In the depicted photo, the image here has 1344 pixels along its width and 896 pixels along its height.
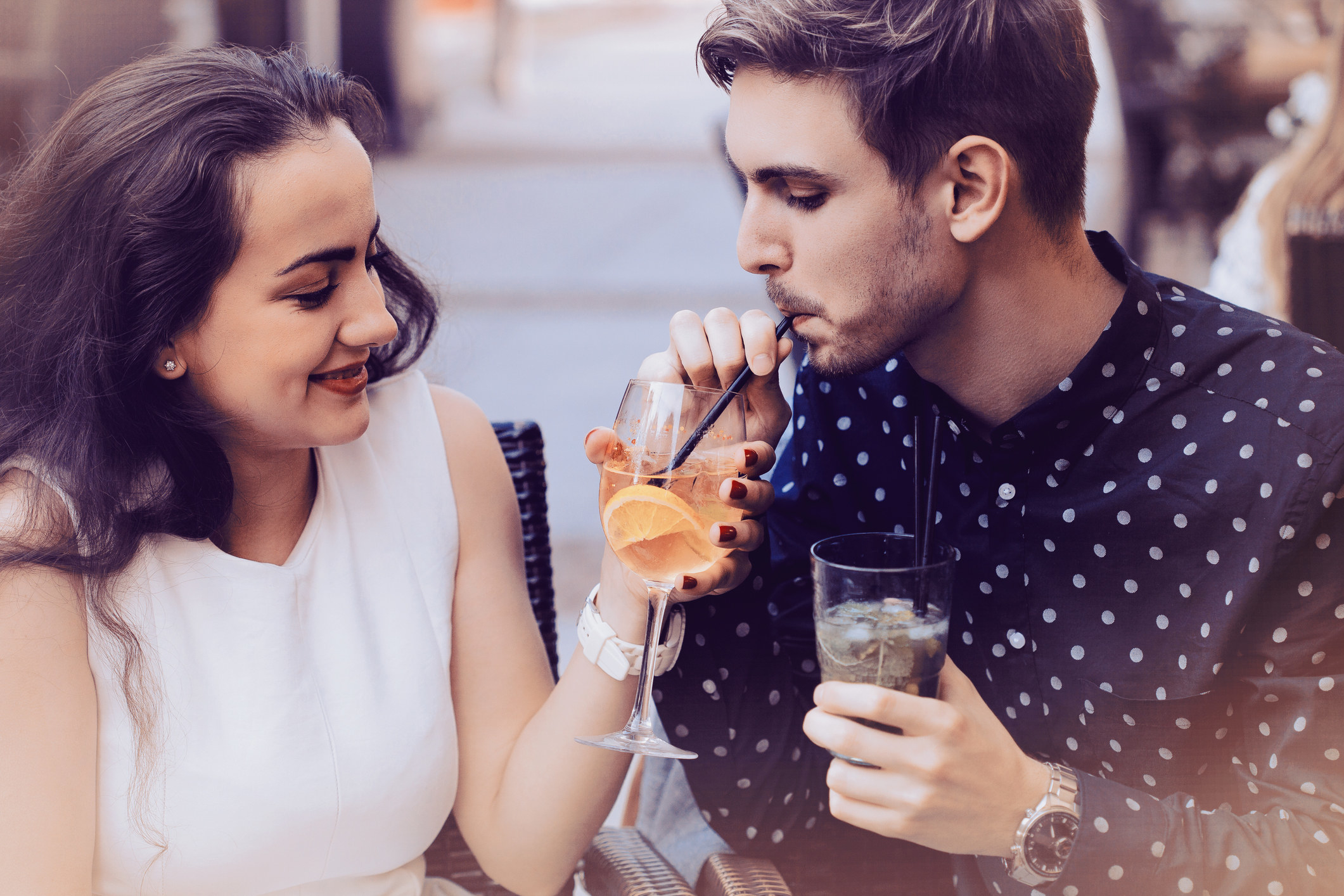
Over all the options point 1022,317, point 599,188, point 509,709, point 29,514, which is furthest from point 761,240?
point 599,188

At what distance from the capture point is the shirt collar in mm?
1501

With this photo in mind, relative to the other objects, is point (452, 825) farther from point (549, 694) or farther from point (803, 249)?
point (803, 249)

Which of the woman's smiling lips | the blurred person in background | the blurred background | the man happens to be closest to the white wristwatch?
the man

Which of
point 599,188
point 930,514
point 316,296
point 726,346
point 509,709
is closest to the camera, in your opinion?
point 930,514

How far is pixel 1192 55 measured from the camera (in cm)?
603

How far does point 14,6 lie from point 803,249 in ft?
18.9

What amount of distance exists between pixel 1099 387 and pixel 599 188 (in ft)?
34.7

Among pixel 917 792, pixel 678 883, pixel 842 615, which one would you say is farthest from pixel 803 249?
pixel 678 883

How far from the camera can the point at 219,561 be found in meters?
1.50

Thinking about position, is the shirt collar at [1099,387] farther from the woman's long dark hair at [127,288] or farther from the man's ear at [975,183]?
the woman's long dark hair at [127,288]

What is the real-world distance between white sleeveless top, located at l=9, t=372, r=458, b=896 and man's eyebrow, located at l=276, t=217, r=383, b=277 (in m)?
0.32

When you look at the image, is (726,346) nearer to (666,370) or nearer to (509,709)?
(666,370)

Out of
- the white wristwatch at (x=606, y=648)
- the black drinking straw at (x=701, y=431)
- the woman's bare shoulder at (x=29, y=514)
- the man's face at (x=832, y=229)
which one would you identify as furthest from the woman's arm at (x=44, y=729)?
the man's face at (x=832, y=229)

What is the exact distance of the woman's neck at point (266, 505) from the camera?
158cm
